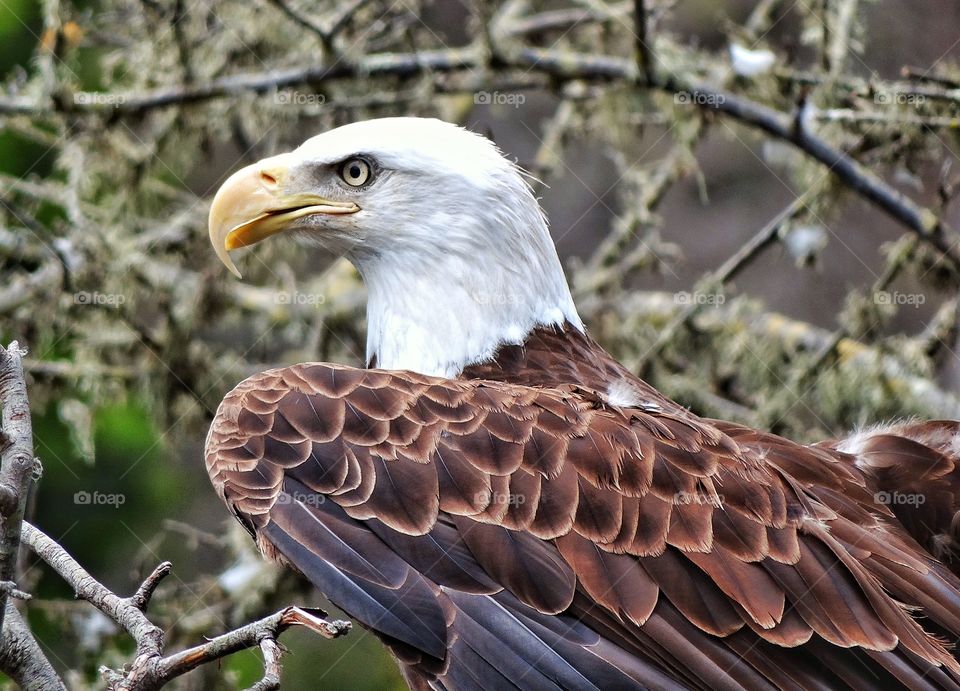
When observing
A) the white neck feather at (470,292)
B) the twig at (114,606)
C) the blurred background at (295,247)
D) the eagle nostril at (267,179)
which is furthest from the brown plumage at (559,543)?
the blurred background at (295,247)

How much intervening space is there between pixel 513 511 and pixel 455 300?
3.12 ft

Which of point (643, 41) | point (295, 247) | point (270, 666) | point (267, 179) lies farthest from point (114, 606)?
point (295, 247)

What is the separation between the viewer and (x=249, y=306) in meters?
5.78

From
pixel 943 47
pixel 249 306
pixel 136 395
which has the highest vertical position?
pixel 943 47

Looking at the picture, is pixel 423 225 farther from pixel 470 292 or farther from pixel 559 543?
pixel 559 543

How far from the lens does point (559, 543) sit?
2910mm

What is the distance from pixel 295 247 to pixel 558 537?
3106 millimetres

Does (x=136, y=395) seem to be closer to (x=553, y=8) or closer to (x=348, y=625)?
(x=348, y=625)

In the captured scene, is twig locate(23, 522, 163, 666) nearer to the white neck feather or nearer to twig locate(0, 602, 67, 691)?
twig locate(0, 602, 67, 691)

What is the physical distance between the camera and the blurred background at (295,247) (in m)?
4.90

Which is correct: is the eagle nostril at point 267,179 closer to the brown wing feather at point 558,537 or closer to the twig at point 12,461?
the brown wing feather at point 558,537

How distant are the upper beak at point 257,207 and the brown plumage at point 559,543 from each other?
0.70m

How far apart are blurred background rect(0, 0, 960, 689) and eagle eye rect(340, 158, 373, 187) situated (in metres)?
1.03

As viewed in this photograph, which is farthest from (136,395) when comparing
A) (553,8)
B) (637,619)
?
(553,8)
